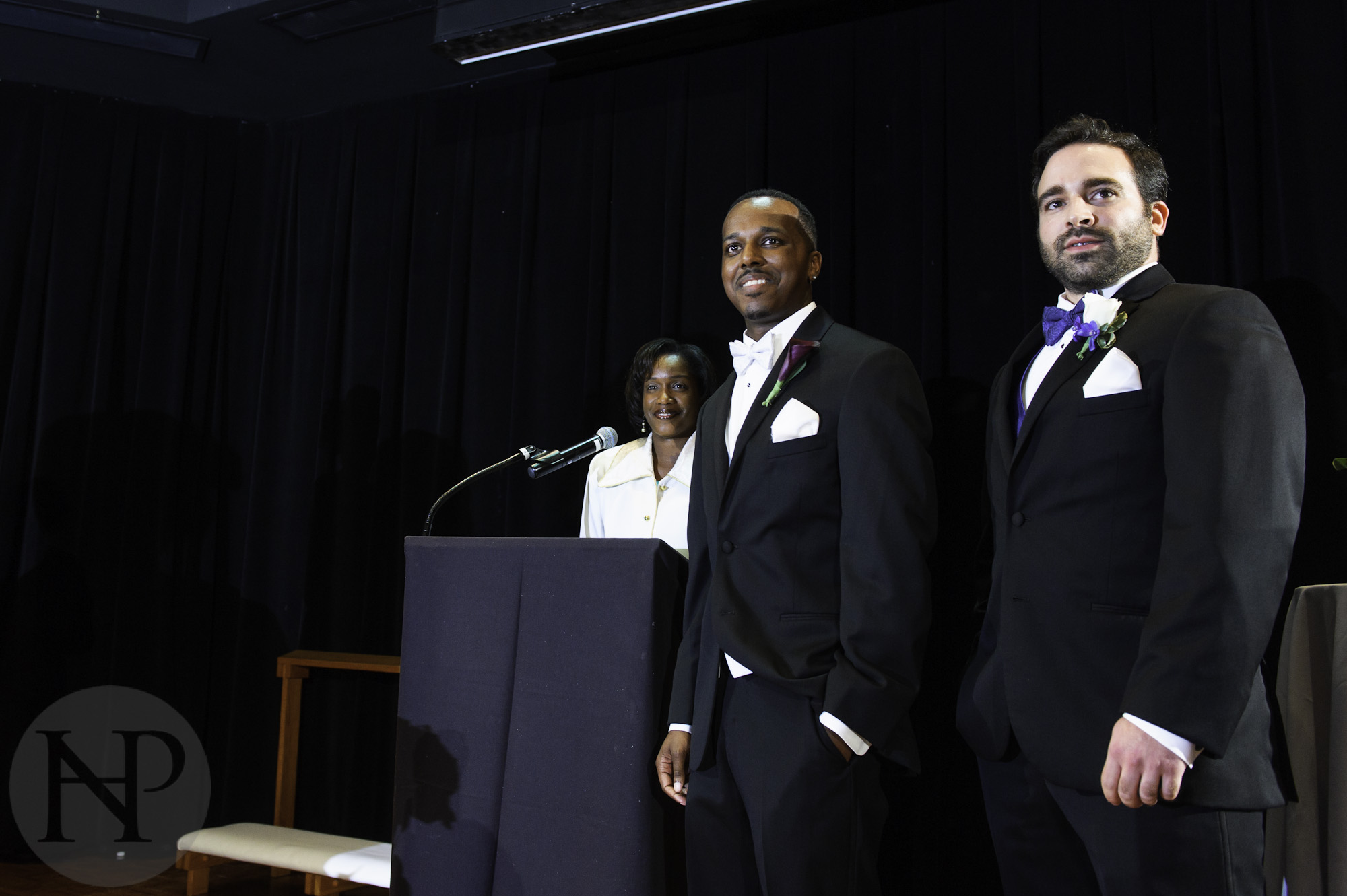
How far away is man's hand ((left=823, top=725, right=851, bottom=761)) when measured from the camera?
170cm

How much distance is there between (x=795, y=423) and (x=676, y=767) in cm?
71

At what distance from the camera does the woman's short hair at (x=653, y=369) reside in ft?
10.6

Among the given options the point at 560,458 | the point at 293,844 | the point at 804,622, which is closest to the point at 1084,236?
the point at 804,622

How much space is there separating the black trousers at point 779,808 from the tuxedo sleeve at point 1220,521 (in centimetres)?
55

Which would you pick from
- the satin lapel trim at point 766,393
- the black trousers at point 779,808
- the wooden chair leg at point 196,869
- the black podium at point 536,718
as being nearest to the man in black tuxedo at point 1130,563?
the black trousers at point 779,808

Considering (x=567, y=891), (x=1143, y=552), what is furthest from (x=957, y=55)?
(x=567, y=891)

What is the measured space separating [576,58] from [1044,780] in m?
3.43

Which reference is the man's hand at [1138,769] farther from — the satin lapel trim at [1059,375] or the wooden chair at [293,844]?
the wooden chair at [293,844]

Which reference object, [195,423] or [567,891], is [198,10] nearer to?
[195,423]

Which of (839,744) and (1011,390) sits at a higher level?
(1011,390)

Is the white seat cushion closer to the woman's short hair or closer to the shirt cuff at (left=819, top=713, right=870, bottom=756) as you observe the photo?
the woman's short hair

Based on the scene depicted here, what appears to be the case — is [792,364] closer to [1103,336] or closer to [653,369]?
[1103,336]

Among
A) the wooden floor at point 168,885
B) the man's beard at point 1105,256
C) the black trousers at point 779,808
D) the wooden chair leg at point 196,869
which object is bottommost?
the wooden floor at point 168,885

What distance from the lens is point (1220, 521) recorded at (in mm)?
1356
